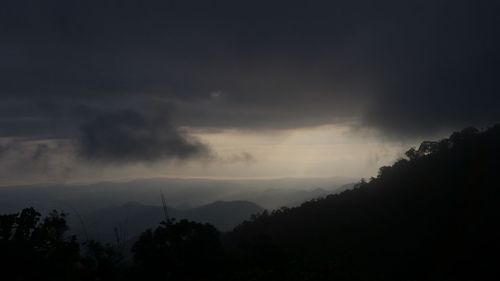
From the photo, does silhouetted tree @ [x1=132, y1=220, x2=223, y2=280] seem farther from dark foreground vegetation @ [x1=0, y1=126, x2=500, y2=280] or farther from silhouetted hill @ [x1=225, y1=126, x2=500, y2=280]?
silhouetted hill @ [x1=225, y1=126, x2=500, y2=280]

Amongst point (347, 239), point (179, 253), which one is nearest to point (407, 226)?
point (347, 239)

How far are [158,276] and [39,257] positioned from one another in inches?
540

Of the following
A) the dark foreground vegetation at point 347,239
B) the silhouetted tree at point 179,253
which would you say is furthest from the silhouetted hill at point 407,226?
the silhouetted tree at point 179,253

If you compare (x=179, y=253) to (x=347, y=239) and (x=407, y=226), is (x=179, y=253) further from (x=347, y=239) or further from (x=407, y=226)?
(x=407, y=226)

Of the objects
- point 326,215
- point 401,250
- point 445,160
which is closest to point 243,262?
point 401,250

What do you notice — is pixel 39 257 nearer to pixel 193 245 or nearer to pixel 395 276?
pixel 193 245

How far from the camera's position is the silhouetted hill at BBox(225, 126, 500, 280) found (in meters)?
70.1

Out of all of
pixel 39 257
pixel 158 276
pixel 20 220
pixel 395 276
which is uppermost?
pixel 20 220

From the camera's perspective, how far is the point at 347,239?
9519cm

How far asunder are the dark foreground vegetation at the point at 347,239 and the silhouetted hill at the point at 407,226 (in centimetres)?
21

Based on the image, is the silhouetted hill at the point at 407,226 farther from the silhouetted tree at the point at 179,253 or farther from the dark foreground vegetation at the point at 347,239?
the silhouetted tree at the point at 179,253

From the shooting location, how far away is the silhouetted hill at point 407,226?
230 feet

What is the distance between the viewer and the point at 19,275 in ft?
136

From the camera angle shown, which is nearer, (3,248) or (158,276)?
(3,248)
